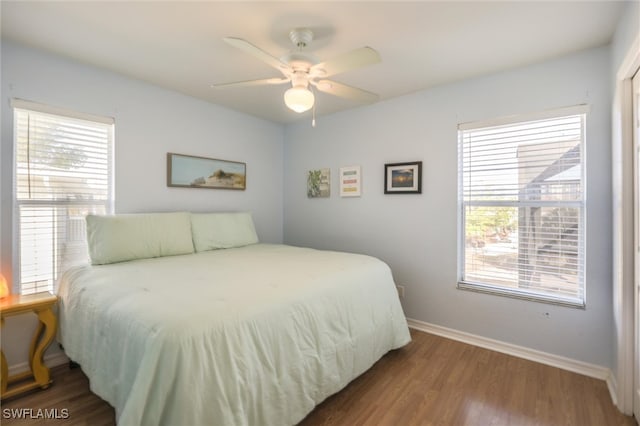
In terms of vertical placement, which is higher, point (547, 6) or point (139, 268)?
point (547, 6)

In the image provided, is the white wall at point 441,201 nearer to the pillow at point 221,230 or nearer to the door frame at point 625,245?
the door frame at point 625,245

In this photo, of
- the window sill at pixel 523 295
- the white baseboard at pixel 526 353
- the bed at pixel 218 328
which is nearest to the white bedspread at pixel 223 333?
the bed at pixel 218 328

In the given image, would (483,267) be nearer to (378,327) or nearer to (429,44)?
(378,327)

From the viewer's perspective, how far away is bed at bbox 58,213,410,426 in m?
1.17

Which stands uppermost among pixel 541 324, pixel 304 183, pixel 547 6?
pixel 547 6

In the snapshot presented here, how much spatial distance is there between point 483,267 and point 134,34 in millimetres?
3306

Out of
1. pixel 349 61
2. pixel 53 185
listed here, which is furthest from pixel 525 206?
pixel 53 185

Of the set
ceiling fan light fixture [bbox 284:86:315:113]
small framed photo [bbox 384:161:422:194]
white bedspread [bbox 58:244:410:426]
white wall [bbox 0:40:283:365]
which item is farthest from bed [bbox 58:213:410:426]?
ceiling fan light fixture [bbox 284:86:315:113]

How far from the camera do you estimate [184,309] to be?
4.37 ft

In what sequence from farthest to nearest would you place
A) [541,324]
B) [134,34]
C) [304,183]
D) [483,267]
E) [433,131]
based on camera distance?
1. [304,183]
2. [433,131]
3. [483,267]
4. [541,324]
5. [134,34]

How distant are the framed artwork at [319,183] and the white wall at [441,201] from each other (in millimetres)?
82

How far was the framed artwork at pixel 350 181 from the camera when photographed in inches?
137

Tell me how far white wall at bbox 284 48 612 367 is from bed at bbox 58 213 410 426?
28.7 inches

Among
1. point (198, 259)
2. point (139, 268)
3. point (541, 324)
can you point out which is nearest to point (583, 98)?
point (541, 324)
